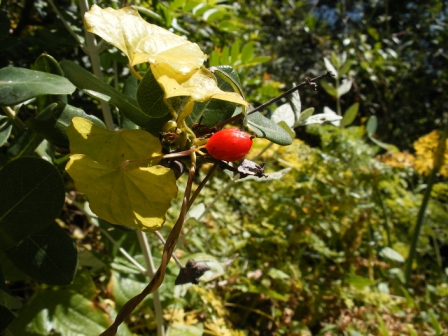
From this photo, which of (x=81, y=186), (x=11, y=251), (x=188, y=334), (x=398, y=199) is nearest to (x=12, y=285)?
(x=188, y=334)

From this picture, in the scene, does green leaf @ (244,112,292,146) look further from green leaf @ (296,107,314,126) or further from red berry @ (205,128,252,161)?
green leaf @ (296,107,314,126)

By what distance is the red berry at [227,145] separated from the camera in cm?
39

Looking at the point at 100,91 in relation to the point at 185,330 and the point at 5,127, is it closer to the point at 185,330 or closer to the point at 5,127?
the point at 5,127

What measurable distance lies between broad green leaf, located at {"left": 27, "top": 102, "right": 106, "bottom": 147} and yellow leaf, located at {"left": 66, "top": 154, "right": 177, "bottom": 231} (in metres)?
0.14

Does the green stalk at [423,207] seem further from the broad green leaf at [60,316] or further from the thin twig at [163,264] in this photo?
the thin twig at [163,264]

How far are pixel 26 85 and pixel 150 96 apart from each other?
173mm

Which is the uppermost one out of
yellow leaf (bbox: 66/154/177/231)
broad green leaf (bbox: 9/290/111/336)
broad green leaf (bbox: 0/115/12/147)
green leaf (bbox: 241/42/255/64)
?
yellow leaf (bbox: 66/154/177/231)

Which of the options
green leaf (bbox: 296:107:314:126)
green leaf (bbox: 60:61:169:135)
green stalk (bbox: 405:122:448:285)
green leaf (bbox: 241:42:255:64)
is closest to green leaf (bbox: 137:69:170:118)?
green leaf (bbox: 60:61:169:135)

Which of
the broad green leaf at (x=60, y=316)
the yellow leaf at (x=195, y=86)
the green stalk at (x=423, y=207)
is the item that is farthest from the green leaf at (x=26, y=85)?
the green stalk at (x=423, y=207)

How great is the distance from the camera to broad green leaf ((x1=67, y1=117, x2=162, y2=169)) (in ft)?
1.38

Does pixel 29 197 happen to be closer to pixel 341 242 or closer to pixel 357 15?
pixel 341 242

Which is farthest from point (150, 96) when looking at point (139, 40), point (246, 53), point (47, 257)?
point (246, 53)

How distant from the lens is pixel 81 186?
40 cm

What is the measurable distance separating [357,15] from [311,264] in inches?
117
